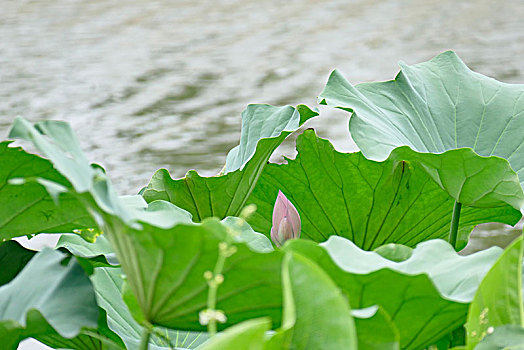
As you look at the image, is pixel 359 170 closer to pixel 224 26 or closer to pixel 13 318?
pixel 13 318

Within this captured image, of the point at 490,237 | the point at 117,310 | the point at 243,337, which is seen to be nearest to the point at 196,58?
the point at 490,237

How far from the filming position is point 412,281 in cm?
29

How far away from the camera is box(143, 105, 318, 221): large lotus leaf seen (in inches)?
19.8

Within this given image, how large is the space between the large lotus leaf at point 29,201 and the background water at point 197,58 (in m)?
1.73

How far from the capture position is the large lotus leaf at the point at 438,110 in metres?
0.54

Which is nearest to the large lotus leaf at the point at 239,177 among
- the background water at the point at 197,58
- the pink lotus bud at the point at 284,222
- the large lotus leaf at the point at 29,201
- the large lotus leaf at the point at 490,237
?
the pink lotus bud at the point at 284,222

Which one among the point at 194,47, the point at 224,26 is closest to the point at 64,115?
the point at 194,47

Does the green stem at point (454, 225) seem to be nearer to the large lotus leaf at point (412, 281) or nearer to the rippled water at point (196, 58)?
the large lotus leaf at point (412, 281)

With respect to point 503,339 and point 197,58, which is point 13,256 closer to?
point 503,339

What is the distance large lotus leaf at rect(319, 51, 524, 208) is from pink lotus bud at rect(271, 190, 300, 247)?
66mm

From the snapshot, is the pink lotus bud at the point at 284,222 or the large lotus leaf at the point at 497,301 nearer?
the large lotus leaf at the point at 497,301

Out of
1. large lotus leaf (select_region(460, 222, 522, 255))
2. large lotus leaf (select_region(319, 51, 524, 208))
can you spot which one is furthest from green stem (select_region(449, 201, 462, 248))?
large lotus leaf (select_region(460, 222, 522, 255))

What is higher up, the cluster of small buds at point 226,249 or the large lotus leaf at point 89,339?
the cluster of small buds at point 226,249

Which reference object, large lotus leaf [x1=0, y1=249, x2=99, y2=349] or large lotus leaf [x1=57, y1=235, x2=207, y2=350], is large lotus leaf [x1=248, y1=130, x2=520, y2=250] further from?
large lotus leaf [x1=0, y1=249, x2=99, y2=349]
